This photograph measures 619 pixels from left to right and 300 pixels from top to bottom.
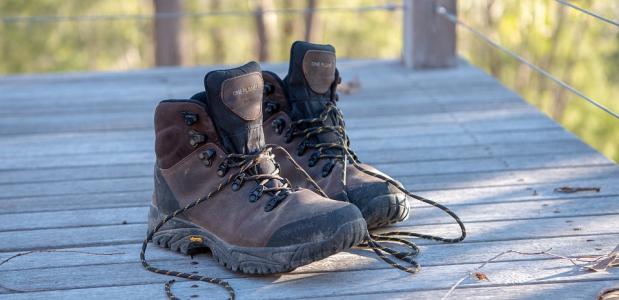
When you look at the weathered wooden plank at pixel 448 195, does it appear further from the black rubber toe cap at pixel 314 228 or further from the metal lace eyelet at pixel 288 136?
the black rubber toe cap at pixel 314 228

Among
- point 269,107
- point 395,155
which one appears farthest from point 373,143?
point 269,107

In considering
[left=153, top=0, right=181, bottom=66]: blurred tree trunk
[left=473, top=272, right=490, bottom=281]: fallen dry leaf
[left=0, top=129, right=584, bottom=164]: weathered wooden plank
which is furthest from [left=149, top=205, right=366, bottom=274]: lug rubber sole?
[left=153, top=0, right=181, bottom=66]: blurred tree trunk

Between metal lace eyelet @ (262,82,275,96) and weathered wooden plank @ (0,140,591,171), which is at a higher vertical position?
metal lace eyelet @ (262,82,275,96)

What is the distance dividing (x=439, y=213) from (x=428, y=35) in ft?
5.93

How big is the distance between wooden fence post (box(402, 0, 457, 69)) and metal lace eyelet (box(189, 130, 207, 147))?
208cm

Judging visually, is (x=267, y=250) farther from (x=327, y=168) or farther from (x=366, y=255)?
(x=327, y=168)

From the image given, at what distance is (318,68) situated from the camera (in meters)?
2.00

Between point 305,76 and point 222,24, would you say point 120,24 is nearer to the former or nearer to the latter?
point 222,24

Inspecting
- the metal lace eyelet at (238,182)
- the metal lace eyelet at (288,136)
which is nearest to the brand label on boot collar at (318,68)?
the metal lace eyelet at (288,136)

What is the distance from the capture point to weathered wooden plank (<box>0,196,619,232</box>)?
6.81 feet

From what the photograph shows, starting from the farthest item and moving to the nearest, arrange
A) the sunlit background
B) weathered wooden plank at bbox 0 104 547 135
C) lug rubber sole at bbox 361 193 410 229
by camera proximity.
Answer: the sunlit background → weathered wooden plank at bbox 0 104 547 135 → lug rubber sole at bbox 361 193 410 229

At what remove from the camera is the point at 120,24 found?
17.8m

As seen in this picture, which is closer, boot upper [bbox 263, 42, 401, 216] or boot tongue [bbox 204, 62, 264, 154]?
boot tongue [bbox 204, 62, 264, 154]

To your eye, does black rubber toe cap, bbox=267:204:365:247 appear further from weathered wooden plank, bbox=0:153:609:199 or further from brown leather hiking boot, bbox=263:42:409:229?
weathered wooden plank, bbox=0:153:609:199
